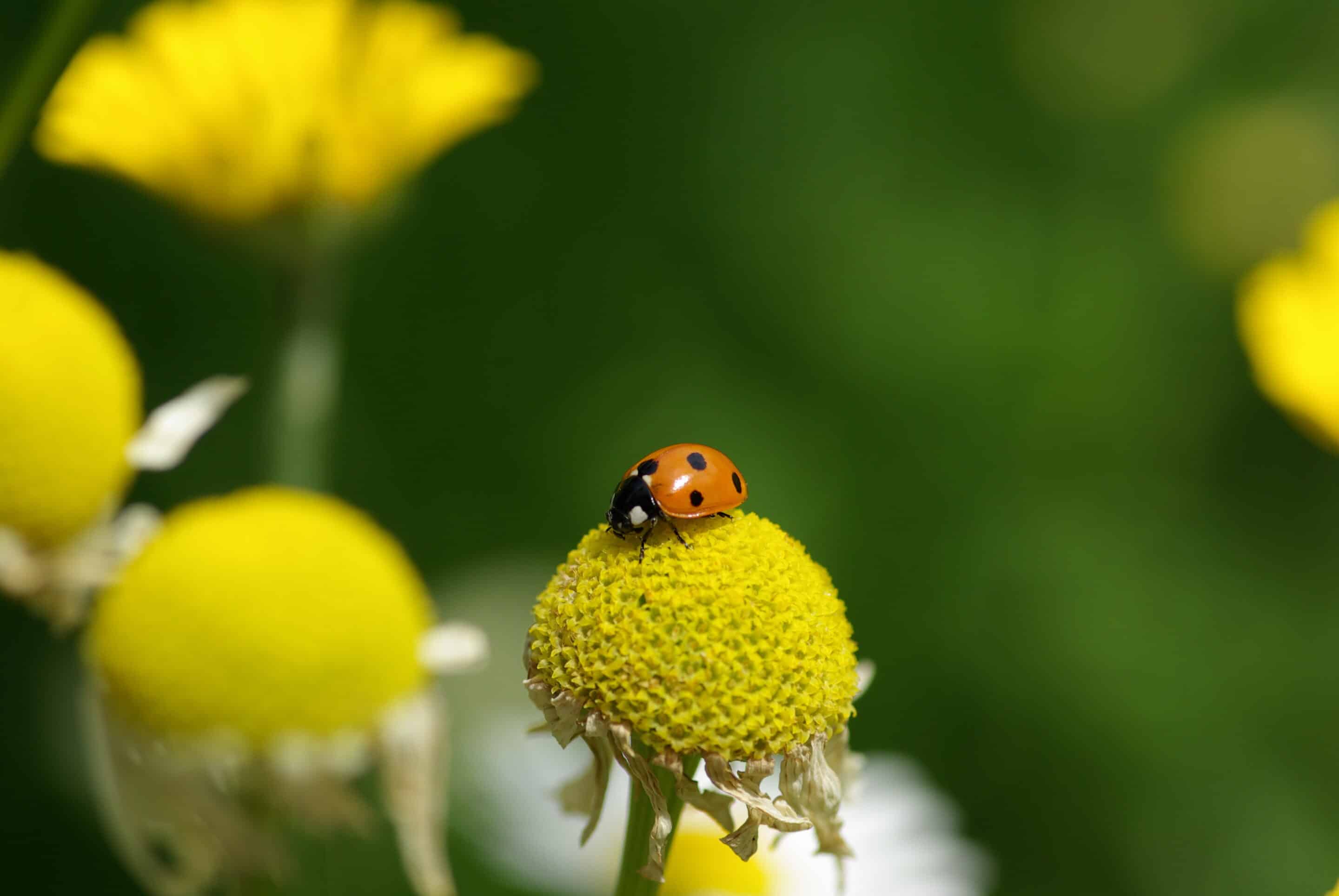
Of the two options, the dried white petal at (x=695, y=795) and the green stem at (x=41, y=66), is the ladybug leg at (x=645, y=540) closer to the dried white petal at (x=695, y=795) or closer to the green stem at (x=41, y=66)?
the dried white petal at (x=695, y=795)

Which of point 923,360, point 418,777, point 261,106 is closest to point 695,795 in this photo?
point 418,777

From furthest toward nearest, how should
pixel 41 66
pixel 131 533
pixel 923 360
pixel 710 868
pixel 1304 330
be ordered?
1. pixel 923 360
2. pixel 1304 330
3. pixel 710 868
4. pixel 131 533
5. pixel 41 66

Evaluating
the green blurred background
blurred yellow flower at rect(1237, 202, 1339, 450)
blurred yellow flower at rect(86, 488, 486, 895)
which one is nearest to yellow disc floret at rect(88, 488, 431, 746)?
blurred yellow flower at rect(86, 488, 486, 895)

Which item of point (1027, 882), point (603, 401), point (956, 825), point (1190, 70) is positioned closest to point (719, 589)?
point (956, 825)

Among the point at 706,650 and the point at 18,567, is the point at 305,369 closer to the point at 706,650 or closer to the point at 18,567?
the point at 18,567

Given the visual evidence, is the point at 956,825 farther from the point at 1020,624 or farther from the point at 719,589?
the point at 719,589

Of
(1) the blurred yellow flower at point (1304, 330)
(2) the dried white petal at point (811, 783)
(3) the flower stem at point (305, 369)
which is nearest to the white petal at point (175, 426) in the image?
(3) the flower stem at point (305, 369)
